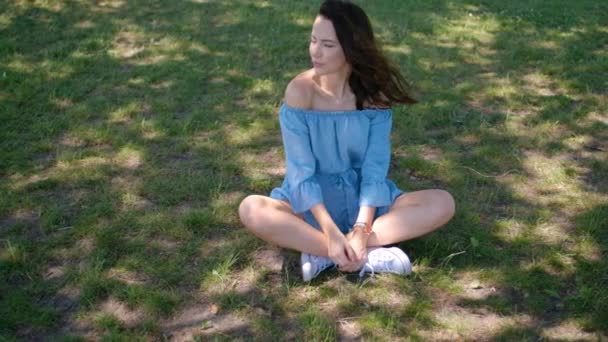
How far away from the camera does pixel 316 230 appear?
362cm

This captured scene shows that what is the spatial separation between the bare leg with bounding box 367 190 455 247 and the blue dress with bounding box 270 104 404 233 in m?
0.09

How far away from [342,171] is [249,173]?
39.6 inches

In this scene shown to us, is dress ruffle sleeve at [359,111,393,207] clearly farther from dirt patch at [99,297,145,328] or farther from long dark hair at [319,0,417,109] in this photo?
dirt patch at [99,297,145,328]

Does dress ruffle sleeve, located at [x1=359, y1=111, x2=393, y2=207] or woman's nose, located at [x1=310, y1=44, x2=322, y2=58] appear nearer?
woman's nose, located at [x1=310, y1=44, x2=322, y2=58]

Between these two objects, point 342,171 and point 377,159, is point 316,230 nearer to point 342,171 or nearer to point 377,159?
point 342,171

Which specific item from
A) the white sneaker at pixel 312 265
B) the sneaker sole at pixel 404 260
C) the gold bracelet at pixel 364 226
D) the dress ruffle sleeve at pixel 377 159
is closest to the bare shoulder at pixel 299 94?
the dress ruffle sleeve at pixel 377 159

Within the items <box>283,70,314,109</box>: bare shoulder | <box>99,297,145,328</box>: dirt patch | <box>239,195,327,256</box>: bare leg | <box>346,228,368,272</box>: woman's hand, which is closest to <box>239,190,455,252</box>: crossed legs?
<box>239,195,327,256</box>: bare leg

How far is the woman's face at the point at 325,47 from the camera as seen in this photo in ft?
11.6

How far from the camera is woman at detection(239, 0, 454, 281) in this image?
3.54 metres

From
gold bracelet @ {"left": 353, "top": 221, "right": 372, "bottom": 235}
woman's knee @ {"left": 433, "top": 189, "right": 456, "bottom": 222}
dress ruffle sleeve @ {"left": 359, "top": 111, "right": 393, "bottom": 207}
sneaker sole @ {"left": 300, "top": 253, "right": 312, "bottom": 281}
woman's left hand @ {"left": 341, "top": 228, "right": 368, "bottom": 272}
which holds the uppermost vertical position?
dress ruffle sleeve @ {"left": 359, "top": 111, "right": 393, "bottom": 207}

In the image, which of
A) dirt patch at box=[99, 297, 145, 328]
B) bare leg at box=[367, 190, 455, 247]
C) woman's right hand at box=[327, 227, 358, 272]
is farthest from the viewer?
bare leg at box=[367, 190, 455, 247]

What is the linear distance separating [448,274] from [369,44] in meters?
1.27

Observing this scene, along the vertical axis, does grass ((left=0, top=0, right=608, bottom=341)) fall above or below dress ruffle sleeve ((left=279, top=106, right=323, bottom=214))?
below

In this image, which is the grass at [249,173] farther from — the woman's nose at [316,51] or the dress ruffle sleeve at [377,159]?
the woman's nose at [316,51]
